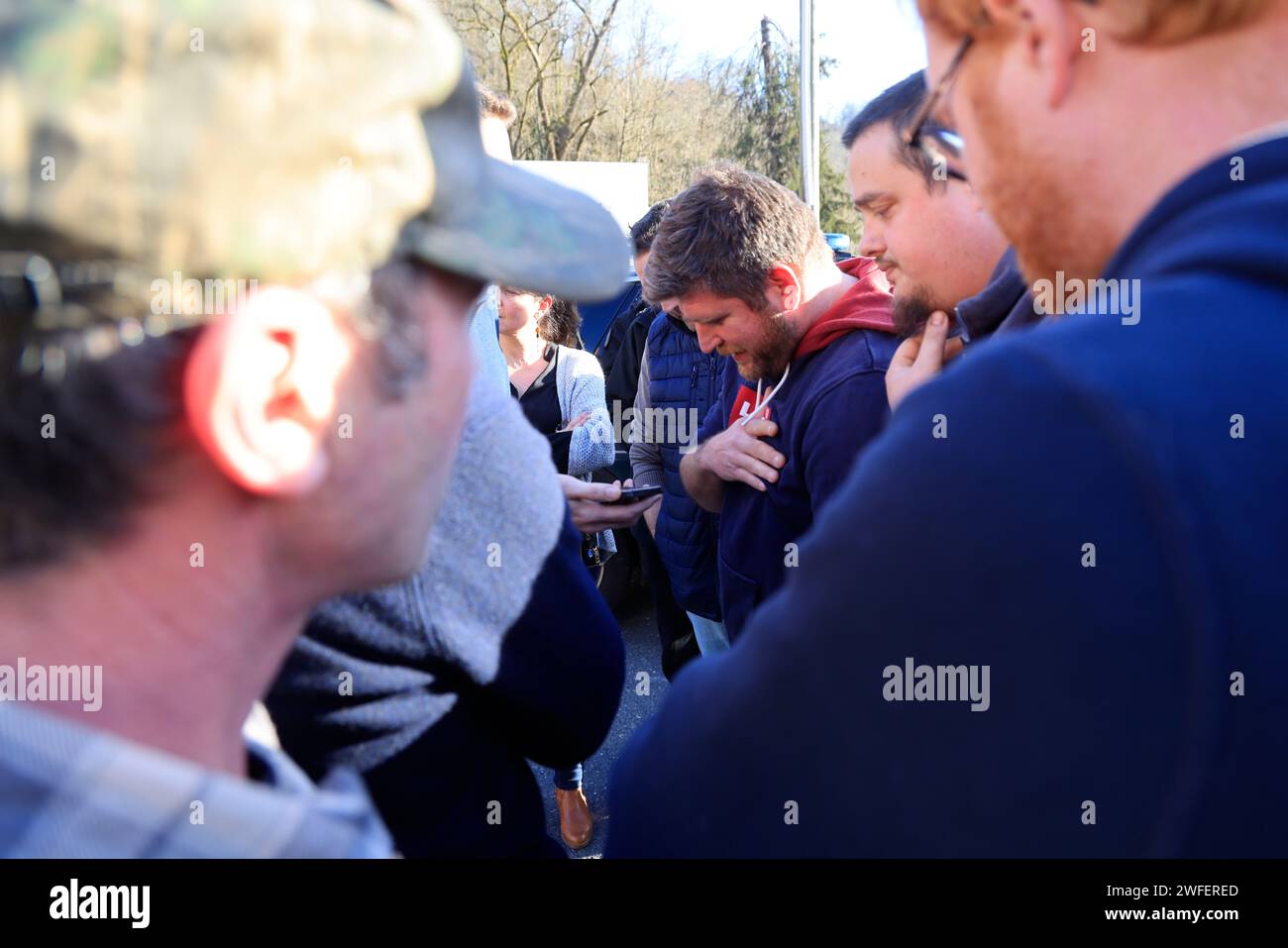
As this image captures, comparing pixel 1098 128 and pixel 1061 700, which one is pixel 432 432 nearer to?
pixel 1061 700

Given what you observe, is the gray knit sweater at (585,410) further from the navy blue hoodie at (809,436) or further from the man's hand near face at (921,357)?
the man's hand near face at (921,357)

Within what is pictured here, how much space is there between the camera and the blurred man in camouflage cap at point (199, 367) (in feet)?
2.27

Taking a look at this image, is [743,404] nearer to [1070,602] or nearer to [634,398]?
[634,398]

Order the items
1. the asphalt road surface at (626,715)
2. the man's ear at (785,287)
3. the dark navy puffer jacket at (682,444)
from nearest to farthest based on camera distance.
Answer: the man's ear at (785,287) < the dark navy puffer jacket at (682,444) < the asphalt road surface at (626,715)

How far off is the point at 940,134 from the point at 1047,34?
0.92m

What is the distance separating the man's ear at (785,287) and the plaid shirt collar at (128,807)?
2.48m

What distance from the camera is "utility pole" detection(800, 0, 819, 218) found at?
52.7 feet

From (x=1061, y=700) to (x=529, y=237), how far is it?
0.67 m

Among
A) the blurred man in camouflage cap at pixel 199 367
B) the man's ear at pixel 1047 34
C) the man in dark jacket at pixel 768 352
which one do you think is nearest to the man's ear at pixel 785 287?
the man in dark jacket at pixel 768 352

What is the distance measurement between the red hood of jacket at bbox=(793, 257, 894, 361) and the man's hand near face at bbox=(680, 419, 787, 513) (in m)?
0.29

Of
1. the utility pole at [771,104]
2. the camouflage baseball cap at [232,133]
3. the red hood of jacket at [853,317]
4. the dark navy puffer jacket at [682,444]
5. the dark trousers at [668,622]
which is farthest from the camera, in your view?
the utility pole at [771,104]

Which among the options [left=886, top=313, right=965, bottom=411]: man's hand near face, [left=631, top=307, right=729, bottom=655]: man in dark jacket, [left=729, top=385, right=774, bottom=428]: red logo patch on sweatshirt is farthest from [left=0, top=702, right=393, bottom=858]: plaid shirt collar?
[left=631, top=307, right=729, bottom=655]: man in dark jacket

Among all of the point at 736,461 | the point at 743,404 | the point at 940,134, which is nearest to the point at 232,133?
the point at 940,134

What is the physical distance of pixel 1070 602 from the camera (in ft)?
2.48
